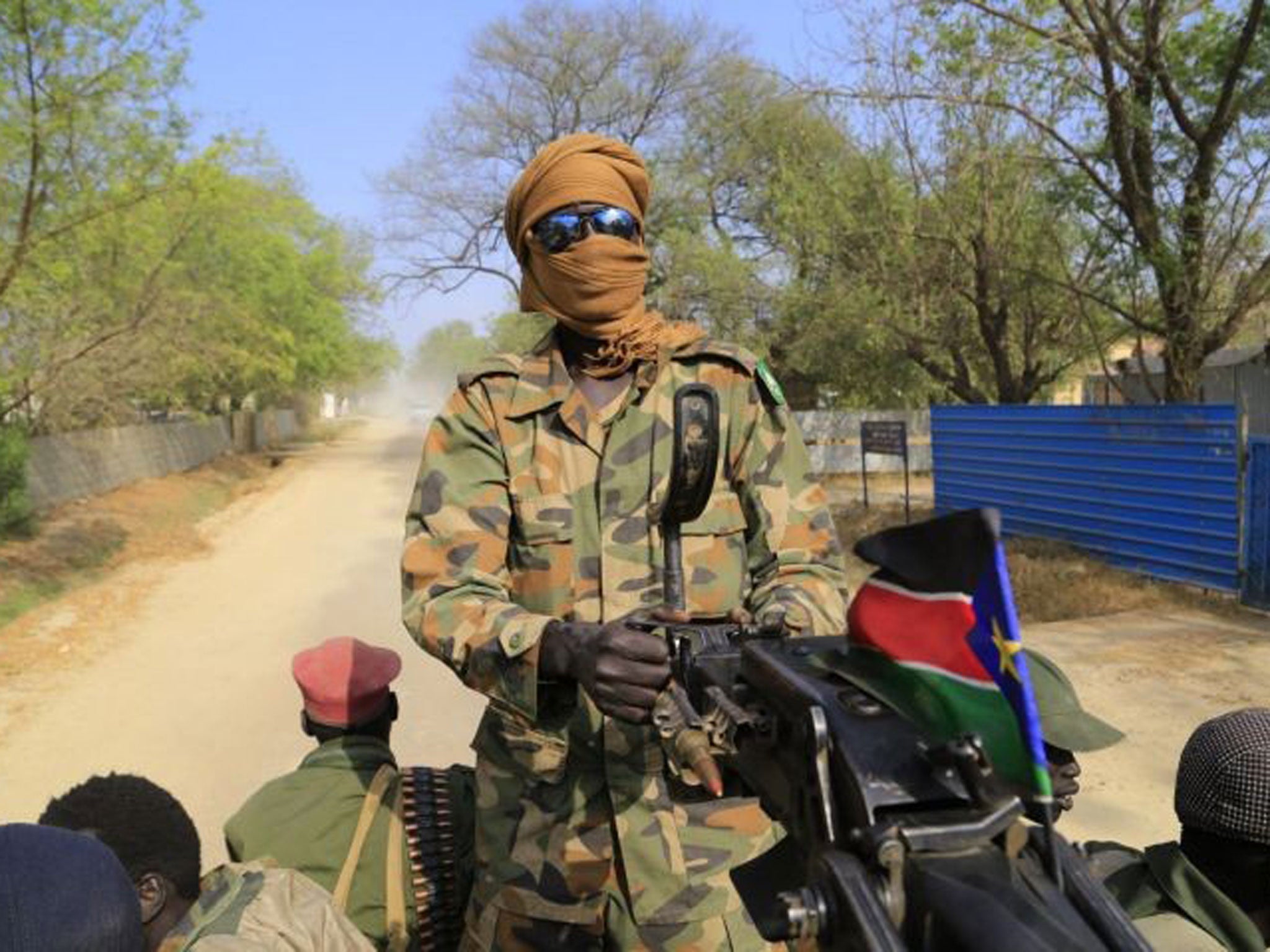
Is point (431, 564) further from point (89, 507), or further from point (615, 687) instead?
point (89, 507)

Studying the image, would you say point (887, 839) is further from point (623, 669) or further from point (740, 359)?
point (740, 359)

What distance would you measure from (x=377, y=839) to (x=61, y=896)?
45.3 inches

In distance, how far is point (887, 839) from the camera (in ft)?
2.72

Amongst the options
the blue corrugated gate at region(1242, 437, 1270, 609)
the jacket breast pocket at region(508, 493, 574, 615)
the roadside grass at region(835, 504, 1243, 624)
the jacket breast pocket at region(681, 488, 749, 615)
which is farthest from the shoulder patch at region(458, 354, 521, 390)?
the blue corrugated gate at region(1242, 437, 1270, 609)

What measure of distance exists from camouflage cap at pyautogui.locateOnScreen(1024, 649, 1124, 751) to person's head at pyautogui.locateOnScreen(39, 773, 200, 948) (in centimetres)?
155

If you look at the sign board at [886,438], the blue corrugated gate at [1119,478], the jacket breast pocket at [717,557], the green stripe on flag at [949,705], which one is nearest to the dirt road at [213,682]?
the jacket breast pocket at [717,557]

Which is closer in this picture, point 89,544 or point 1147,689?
point 1147,689

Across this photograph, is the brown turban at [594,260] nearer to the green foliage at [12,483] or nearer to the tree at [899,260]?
the tree at [899,260]

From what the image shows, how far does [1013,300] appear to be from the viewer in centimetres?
1200

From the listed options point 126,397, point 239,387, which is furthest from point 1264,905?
point 239,387

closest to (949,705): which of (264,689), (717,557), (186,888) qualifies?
(717,557)

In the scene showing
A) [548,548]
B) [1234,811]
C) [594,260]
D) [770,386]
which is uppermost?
[594,260]

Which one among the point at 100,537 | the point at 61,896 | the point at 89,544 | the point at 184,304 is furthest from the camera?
the point at 184,304

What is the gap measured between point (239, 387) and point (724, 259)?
52.9 feet
